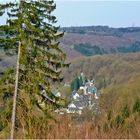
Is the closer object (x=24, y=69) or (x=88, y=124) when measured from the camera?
(x=88, y=124)

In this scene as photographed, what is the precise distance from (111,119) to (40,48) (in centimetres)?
991

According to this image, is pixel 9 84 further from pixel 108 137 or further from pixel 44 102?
pixel 108 137

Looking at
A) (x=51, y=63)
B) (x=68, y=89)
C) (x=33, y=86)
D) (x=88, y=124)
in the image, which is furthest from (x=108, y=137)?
(x=68, y=89)

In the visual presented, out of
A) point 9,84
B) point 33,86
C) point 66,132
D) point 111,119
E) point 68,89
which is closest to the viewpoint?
point 66,132

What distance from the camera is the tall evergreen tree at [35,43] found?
1499 centimetres

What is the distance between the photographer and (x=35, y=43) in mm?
16312

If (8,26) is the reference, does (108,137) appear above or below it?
below

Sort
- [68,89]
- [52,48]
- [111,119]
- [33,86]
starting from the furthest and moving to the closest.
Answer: [68,89], [52,48], [33,86], [111,119]

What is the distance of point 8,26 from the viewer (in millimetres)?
16453

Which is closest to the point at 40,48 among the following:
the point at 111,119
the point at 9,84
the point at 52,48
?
the point at 52,48

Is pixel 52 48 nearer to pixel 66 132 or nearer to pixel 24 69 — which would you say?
pixel 24 69

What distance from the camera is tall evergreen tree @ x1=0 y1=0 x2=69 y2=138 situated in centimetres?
1499

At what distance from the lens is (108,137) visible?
6.02 m

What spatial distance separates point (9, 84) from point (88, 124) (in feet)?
32.6
